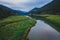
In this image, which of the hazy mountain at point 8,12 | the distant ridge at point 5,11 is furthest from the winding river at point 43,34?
the distant ridge at point 5,11

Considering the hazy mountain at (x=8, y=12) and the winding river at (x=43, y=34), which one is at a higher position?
the hazy mountain at (x=8, y=12)

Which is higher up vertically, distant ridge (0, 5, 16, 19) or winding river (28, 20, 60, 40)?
distant ridge (0, 5, 16, 19)

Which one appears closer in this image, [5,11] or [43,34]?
[43,34]

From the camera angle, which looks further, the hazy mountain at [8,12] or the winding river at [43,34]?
the hazy mountain at [8,12]

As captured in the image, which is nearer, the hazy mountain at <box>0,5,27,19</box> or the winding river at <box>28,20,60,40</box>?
the winding river at <box>28,20,60,40</box>

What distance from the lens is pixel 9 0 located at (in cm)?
880

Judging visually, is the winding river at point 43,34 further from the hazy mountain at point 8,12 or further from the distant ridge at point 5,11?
the distant ridge at point 5,11

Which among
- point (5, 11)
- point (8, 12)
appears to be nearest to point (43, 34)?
point (8, 12)

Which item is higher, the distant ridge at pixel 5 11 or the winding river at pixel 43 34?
the distant ridge at pixel 5 11

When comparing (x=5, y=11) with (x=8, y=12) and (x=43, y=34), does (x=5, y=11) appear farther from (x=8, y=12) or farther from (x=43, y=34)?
(x=43, y=34)

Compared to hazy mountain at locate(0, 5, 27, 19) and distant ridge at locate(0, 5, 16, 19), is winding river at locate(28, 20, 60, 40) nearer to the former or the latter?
hazy mountain at locate(0, 5, 27, 19)

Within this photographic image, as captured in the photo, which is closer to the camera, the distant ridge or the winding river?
the winding river

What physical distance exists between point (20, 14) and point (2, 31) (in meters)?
1.39

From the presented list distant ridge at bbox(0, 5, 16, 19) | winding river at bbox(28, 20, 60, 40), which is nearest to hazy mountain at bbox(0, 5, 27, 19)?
distant ridge at bbox(0, 5, 16, 19)
